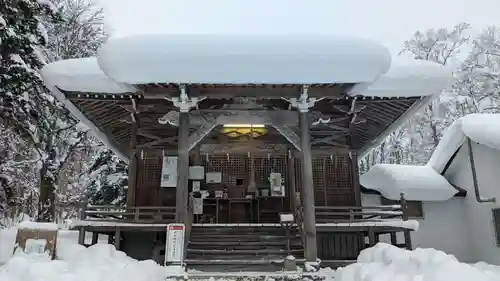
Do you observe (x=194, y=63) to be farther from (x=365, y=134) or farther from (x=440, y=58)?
(x=440, y=58)

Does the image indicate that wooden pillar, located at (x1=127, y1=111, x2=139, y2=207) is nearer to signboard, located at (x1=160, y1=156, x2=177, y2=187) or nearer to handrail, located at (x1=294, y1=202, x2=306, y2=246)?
signboard, located at (x1=160, y1=156, x2=177, y2=187)

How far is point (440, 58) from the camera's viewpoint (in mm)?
23109

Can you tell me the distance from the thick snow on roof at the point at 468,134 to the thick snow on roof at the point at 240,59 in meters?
5.76

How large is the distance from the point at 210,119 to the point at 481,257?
958 centimetres

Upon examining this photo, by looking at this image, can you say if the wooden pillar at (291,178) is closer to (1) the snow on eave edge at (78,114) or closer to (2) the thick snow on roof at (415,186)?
(2) the thick snow on roof at (415,186)

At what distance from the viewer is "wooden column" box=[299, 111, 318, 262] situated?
798 cm

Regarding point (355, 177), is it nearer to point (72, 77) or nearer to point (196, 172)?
point (196, 172)

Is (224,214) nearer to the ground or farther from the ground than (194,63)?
nearer to the ground

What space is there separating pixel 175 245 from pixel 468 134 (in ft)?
31.8

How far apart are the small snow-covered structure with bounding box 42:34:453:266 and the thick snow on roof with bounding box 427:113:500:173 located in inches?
107

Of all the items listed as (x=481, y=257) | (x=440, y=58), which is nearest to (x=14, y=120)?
(x=481, y=257)

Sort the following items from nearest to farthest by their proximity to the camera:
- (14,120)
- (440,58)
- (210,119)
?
(210,119) < (14,120) < (440,58)

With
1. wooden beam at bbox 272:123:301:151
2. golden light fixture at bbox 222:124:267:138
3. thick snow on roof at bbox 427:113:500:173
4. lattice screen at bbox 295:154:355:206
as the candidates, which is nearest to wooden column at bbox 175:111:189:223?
wooden beam at bbox 272:123:301:151

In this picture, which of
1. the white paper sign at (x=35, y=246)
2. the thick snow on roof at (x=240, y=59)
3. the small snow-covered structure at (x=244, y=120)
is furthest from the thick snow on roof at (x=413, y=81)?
the white paper sign at (x=35, y=246)
